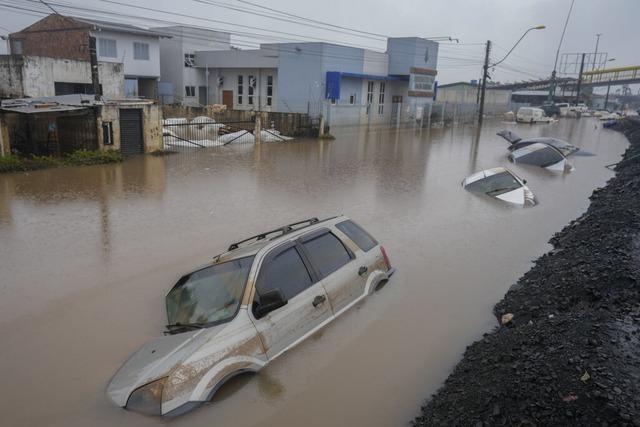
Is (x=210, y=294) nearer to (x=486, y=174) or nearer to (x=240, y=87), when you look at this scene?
(x=486, y=174)

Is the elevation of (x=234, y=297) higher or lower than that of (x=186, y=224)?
higher

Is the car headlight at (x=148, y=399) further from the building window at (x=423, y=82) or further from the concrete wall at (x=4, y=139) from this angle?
the building window at (x=423, y=82)

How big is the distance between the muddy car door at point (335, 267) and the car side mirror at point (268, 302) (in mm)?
926

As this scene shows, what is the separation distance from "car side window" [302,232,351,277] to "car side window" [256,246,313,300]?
0.74ft

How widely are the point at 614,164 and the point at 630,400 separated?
2530 centimetres

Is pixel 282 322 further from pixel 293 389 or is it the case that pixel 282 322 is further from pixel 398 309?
pixel 398 309

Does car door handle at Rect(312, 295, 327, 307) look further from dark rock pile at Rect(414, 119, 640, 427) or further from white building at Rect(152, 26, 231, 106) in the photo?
white building at Rect(152, 26, 231, 106)

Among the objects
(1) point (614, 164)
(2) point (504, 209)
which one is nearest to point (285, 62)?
(1) point (614, 164)

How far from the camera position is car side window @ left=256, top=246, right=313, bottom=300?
521cm

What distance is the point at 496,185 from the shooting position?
50.9 ft

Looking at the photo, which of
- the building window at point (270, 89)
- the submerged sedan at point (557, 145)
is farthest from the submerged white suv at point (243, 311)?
the building window at point (270, 89)

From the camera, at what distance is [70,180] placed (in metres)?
15.6

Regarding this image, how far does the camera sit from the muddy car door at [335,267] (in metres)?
5.84

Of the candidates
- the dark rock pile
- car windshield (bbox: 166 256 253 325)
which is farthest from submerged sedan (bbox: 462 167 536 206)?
car windshield (bbox: 166 256 253 325)
